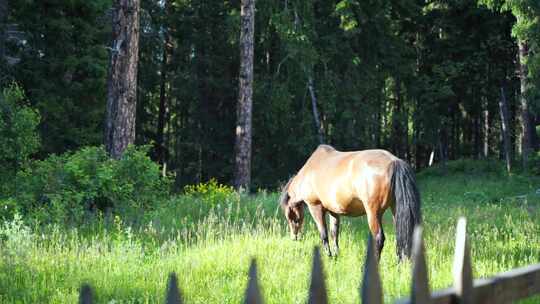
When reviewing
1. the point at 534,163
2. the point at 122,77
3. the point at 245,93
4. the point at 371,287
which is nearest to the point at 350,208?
the point at 371,287

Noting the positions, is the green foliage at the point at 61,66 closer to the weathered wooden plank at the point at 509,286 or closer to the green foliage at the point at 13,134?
the green foliage at the point at 13,134

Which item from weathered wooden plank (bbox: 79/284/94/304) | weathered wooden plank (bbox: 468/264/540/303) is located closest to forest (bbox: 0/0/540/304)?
weathered wooden plank (bbox: 79/284/94/304)

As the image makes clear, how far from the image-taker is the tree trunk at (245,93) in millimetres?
17250

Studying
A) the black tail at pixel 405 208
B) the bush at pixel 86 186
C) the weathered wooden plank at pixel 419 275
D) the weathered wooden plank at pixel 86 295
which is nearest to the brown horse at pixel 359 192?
the black tail at pixel 405 208

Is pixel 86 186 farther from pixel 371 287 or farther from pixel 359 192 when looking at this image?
pixel 371 287

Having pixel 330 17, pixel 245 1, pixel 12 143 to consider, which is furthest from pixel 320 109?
pixel 12 143

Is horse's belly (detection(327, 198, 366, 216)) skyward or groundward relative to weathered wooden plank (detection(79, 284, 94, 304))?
groundward

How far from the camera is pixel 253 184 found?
1048 inches

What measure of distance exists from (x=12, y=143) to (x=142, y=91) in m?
22.2

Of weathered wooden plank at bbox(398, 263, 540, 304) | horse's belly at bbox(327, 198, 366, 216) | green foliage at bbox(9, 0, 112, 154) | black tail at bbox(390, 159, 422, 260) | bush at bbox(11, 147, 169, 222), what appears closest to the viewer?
weathered wooden plank at bbox(398, 263, 540, 304)

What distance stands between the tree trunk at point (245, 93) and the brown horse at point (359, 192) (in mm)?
8695

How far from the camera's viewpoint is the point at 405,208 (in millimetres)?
6523

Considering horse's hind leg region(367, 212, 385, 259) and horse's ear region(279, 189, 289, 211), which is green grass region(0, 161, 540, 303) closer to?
horse's hind leg region(367, 212, 385, 259)

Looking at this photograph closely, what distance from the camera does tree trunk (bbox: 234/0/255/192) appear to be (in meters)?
17.2
